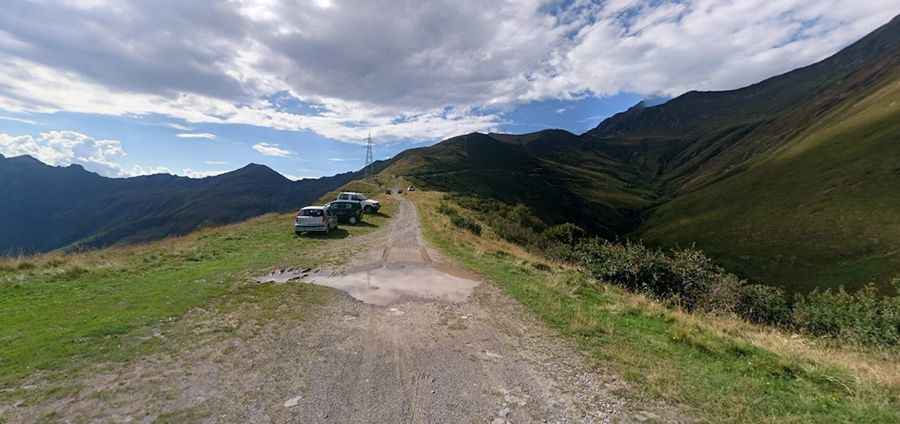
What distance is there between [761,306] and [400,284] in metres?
17.9

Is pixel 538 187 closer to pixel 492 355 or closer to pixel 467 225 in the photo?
pixel 467 225

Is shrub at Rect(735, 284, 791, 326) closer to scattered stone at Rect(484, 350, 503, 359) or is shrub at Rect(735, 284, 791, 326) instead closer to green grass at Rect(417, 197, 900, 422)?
green grass at Rect(417, 197, 900, 422)

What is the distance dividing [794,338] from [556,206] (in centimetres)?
11395

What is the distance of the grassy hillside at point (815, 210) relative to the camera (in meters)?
56.0

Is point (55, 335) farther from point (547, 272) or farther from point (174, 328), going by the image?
point (547, 272)

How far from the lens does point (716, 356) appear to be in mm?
7812

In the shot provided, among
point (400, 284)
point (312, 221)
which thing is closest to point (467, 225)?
point (312, 221)

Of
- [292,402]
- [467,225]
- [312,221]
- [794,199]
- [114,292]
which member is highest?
[312,221]

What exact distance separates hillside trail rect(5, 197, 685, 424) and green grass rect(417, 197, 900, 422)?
1.91 feet

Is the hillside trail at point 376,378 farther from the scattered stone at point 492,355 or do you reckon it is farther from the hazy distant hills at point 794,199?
the hazy distant hills at point 794,199

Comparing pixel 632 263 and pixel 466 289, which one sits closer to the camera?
pixel 466 289

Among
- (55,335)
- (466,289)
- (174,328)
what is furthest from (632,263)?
(55,335)

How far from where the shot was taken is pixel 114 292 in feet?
39.3

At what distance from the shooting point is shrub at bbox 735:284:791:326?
17031 mm
